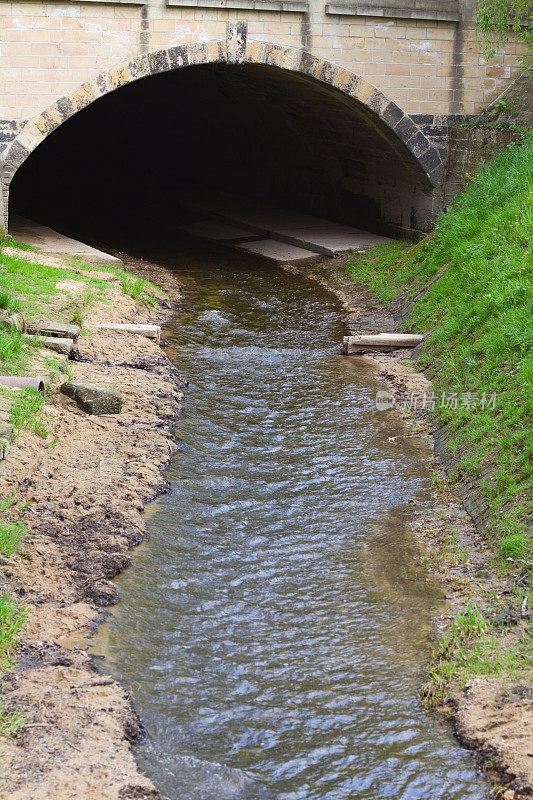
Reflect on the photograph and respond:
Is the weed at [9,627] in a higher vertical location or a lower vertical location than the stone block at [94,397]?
lower

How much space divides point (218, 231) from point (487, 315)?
9465 millimetres

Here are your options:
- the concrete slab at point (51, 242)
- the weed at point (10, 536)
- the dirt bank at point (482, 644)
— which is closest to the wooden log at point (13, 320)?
the weed at point (10, 536)

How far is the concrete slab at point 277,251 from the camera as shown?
1595cm

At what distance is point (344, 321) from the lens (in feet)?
41.6

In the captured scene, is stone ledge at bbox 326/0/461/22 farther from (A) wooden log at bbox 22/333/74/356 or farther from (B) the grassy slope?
(A) wooden log at bbox 22/333/74/356

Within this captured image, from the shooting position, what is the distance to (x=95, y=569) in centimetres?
607

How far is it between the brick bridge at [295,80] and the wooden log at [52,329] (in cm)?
453

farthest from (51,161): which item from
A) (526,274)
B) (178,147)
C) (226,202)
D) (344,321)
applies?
(526,274)

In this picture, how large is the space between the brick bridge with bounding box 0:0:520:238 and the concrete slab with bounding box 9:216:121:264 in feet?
3.11

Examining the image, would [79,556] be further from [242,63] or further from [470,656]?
[242,63]

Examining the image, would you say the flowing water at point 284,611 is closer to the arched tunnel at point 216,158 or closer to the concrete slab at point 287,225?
the concrete slab at point 287,225

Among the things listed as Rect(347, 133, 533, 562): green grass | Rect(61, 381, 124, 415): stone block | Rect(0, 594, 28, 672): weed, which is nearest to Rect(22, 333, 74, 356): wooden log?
Rect(61, 381, 124, 415): stone block

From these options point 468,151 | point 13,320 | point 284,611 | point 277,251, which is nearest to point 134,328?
point 13,320

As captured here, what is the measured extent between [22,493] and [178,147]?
64.0 ft
